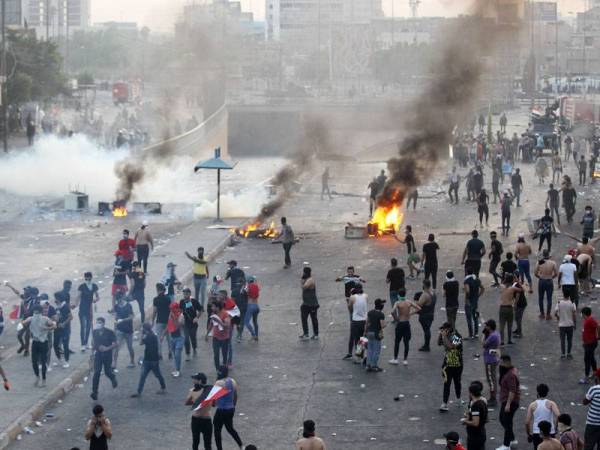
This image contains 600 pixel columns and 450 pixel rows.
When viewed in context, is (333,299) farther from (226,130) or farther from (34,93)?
(226,130)

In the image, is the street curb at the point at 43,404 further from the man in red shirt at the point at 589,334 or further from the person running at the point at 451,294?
the man in red shirt at the point at 589,334

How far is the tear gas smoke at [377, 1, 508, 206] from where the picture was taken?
141 feet

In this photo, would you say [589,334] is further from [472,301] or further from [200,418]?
[200,418]

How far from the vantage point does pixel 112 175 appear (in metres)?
46.9

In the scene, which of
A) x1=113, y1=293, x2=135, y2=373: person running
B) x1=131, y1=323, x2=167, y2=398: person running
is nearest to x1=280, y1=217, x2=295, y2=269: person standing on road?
x1=113, y1=293, x2=135, y2=373: person running

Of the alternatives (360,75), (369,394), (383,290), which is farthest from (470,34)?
(360,75)

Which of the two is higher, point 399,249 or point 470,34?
point 470,34

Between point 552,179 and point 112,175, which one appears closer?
point 112,175

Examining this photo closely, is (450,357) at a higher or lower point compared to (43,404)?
higher

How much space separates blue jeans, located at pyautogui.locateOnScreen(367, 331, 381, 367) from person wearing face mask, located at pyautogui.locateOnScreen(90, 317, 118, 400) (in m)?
3.79

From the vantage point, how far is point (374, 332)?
19375 mm

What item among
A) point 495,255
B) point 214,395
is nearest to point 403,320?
point 214,395

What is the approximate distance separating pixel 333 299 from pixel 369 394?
7.44m

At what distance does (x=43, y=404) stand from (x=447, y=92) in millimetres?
32133
